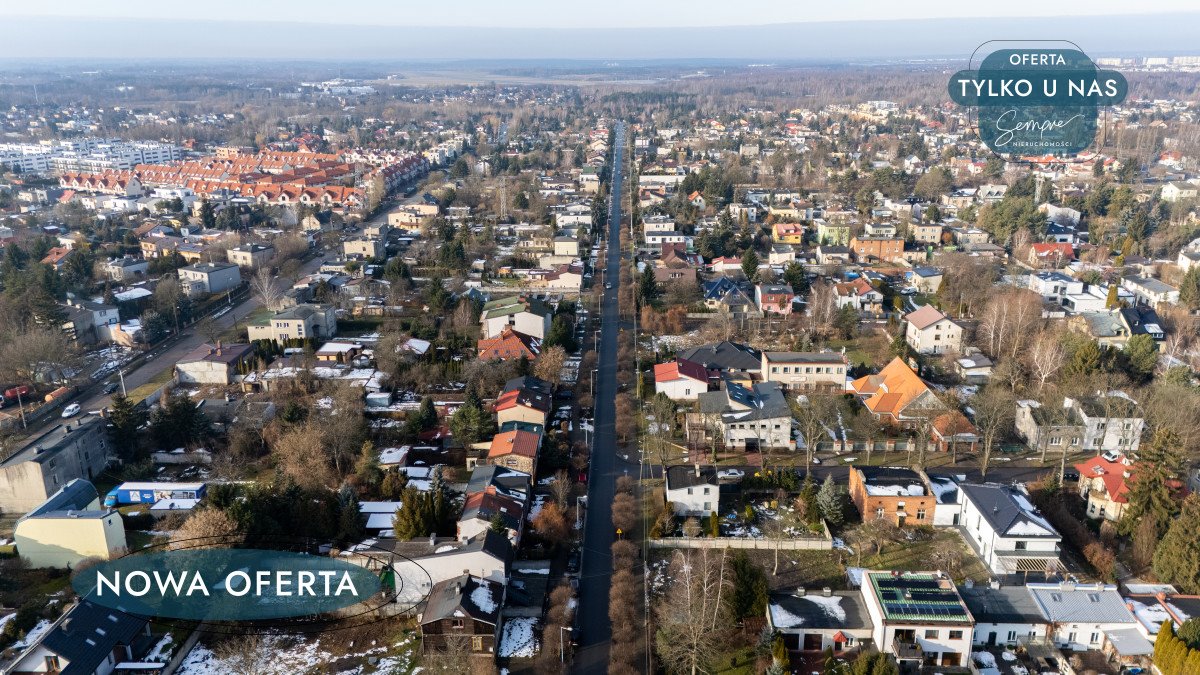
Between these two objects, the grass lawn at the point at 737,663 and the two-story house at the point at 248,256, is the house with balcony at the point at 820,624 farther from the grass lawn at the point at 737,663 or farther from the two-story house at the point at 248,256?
the two-story house at the point at 248,256

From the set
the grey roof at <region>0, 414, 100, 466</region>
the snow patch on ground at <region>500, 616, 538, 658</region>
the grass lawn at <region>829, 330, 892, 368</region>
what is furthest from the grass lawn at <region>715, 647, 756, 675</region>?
the grey roof at <region>0, 414, 100, 466</region>

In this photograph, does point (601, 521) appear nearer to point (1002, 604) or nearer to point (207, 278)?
point (1002, 604)

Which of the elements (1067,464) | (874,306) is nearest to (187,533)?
(1067,464)

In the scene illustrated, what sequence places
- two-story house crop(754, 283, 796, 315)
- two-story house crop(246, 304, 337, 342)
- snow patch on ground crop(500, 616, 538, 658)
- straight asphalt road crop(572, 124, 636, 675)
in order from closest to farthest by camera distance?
snow patch on ground crop(500, 616, 538, 658) → straight asphalt road crop(572, 124, 636, 675) → two-story house crop(246, 304, 337, 342) → two-story house crop(754, 283, 796, 315)

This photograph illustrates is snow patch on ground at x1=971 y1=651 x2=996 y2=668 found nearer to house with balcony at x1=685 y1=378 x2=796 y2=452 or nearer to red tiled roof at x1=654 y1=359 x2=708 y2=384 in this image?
house with balcony at x1=685 y1=378 x2=796 y2=452

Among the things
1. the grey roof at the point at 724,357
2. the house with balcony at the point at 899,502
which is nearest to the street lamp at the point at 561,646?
the house with balcony at the point at 899,502

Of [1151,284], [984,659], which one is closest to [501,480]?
[984,659]
